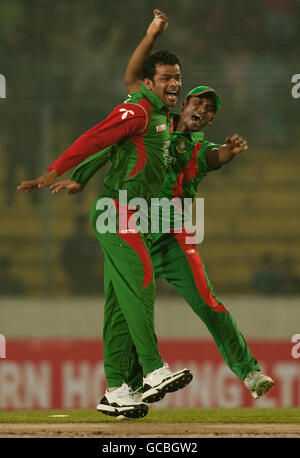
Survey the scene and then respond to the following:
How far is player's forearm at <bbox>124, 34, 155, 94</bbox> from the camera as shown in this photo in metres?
4.90

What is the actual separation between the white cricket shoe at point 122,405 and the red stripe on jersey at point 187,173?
1.09 meters

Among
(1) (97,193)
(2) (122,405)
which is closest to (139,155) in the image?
(2) (122,405)

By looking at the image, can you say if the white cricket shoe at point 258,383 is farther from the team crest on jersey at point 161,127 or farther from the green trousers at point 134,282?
the team crest on jersey at point 161,127

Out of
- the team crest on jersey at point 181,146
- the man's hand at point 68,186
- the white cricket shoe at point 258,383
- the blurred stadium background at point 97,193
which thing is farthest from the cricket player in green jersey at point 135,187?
the blurred stadium background at point 97,193

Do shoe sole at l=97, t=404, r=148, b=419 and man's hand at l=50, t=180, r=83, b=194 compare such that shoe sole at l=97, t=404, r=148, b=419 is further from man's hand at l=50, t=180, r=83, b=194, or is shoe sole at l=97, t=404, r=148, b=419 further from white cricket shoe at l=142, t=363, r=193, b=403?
man's hand at l=50, t=180, r=83, b=194

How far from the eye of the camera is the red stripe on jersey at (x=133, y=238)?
185 inches

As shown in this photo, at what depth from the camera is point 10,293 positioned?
10.0m

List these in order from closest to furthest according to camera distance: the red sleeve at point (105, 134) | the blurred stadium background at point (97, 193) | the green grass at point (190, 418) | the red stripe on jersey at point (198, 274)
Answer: the red sleeve at point (105, 134) → the red stripe on jersey at point (198, 274) → the green grass at point (190, 418) → the blurred stadium background at point (97, 193)

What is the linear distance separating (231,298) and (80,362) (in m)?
1.92

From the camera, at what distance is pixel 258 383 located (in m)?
4.97

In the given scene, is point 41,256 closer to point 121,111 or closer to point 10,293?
point 10,293

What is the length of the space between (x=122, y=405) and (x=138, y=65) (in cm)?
177

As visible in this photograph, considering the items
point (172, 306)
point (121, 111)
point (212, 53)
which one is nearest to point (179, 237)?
point (121, 111)

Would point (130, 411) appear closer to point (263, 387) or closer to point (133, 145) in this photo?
point (263, 387)
